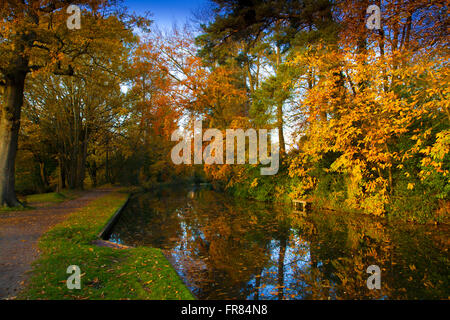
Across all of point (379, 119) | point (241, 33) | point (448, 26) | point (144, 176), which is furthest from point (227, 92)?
point (144, 176)

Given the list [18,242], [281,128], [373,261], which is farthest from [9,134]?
[373,261]

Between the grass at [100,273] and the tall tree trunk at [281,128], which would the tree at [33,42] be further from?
the tall tree trunk at [281,128]

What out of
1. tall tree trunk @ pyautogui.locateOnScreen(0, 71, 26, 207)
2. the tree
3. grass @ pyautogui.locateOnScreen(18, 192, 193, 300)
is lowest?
grass @ pyautogui.locateOnScreen(18, 192, 193, 300)

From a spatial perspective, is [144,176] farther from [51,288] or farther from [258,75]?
[51,288]

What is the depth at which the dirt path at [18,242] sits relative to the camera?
15.0 feet

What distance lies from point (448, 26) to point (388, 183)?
18.2 ft

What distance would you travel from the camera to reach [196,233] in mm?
9516

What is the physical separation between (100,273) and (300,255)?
4.49 meters

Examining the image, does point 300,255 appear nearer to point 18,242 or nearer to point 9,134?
point 18,242

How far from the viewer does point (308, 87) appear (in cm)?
1467

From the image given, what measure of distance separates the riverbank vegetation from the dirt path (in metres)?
2.45

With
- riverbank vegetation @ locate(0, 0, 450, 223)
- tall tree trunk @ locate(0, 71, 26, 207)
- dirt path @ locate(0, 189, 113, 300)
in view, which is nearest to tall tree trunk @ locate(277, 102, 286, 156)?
riverbank vegetation @ locate(0, 0, 450, 223)

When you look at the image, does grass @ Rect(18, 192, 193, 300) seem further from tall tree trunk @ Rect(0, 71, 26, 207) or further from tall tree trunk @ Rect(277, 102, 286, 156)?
tall tree trunk @ Rect(277, 102, 286, 156)

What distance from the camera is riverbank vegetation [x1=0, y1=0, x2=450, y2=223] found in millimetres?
8953
